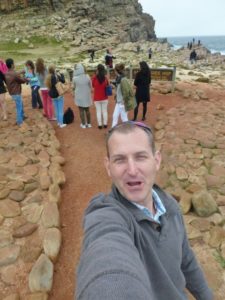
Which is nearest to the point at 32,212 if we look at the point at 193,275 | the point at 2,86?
the point at 193,275

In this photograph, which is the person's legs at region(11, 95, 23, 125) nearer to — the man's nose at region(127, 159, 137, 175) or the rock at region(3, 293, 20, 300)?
the rock at region(3, 293, 20, 300)

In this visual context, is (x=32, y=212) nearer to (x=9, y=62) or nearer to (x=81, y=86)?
(x=81, y=86)

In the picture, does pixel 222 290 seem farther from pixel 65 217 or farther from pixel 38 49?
pixel 38 49

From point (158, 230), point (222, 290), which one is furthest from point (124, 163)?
point (222, 290)

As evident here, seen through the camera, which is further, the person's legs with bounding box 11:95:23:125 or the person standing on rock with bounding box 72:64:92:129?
the person's legs with bounding box 11:95:23:125

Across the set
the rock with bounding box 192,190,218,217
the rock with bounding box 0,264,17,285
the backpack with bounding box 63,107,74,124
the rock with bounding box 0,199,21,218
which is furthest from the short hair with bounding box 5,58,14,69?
the rock with bounding box 192,190,218,217

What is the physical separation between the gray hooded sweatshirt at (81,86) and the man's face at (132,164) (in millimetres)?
6584

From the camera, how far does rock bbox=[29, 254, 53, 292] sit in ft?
11.9

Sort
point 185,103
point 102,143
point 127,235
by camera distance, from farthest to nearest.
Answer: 1. point 185,103
2. point 102,143
3. point 127,235

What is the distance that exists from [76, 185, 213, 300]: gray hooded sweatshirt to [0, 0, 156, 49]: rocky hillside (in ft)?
115

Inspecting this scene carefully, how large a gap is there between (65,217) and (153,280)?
3763 mm

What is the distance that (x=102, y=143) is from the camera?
801 centimetres

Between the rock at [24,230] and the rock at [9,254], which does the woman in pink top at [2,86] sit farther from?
the rock at [9,254]

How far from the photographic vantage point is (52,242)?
4328 mm
